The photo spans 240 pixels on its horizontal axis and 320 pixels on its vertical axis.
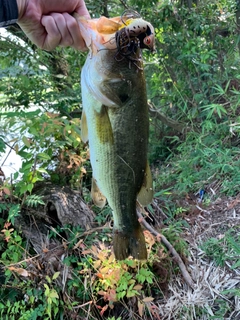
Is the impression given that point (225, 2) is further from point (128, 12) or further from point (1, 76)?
point (128, 12)

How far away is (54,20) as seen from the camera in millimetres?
1729

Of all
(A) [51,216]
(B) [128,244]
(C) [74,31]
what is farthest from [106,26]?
(A) [51,216]

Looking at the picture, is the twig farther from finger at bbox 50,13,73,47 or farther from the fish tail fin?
finger at bbox 50,13,73,47

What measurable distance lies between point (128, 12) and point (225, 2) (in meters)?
3.76

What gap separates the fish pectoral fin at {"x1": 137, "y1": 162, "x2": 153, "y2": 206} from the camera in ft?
5.49

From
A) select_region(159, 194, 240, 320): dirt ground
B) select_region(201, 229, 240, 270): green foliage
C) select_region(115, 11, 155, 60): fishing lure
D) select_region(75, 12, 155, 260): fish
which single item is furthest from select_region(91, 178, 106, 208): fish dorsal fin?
select_region(201, 229, 240, 270): green foliage

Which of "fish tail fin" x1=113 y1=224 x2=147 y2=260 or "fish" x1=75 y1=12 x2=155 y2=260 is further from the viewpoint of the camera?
"fish tail fin" x1=113 y1=224 x2=147 y2=260

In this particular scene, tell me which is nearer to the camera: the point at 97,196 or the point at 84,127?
the point at 84,127

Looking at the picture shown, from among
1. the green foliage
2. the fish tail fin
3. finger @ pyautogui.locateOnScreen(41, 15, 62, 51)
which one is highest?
finger @ pyautogui.locateOnScreen(41, 15, 62, 51)

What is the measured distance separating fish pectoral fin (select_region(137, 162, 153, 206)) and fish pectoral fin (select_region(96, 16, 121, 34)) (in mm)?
616

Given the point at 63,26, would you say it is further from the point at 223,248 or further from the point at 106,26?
the point at 223,248

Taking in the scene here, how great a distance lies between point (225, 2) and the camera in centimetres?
475

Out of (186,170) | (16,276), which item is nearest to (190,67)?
(186,170)

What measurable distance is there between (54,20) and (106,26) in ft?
1.32
